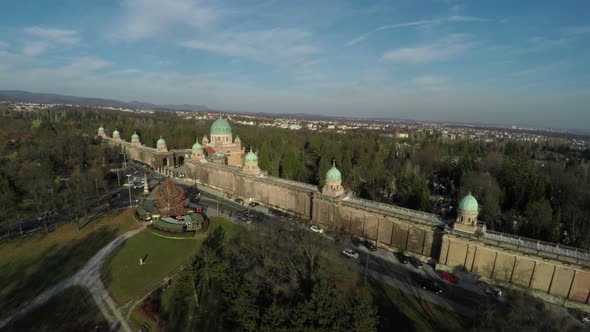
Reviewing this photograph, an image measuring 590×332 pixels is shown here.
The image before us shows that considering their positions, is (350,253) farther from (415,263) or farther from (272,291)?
(272,291)

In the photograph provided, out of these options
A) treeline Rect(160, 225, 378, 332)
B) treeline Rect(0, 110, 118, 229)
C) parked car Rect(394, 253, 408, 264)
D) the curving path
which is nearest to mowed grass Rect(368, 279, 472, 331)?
treeline Rect(160, 225, 378, 332)

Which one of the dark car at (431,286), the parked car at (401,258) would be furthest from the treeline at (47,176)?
the dark car at (431,286)

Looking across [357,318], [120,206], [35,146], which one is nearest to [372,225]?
[357,318]

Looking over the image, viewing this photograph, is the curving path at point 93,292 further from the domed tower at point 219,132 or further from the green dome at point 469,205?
the domed tower at point 219,132

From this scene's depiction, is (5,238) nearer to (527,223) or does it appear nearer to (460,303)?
(460,303)

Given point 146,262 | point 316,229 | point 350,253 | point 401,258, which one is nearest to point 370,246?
point 350,253

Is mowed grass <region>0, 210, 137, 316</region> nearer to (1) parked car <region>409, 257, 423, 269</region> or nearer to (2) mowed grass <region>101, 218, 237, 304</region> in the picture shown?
(2) mowed grass <region>101, 218, 237, 304</region>
